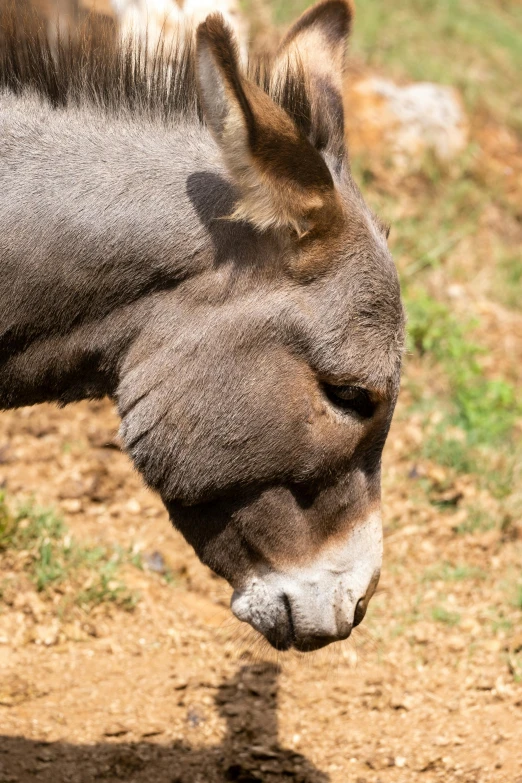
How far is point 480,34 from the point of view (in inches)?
442

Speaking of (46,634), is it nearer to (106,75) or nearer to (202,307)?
(202,307)

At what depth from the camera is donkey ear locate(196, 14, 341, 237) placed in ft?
7.73

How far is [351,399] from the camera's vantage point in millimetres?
2826

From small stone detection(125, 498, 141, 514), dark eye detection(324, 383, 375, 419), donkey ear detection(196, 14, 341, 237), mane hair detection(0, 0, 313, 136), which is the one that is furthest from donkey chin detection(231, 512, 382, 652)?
small stone detection(125, 498, 141, 514)

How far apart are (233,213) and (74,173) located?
520 mm

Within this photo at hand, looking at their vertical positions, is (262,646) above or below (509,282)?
above

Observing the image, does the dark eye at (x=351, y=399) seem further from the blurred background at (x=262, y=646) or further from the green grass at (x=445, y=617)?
the green grass at (x=445, y=617)

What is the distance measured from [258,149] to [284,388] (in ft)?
2.40

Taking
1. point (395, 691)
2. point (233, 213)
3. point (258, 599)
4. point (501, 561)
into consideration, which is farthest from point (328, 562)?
point (501, 561)

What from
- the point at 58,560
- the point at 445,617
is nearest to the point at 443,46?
the point at 445,617

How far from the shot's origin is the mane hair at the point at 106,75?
2.87 m

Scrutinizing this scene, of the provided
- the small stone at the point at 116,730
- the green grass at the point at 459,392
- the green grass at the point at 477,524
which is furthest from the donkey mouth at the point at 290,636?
the green grass at the point at 459,392

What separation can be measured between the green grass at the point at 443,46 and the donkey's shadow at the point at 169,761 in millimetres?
7044

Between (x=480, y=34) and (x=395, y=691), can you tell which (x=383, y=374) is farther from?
(x=480, y=34)
